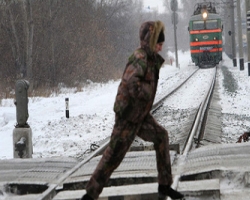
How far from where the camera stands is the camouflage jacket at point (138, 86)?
5.33m

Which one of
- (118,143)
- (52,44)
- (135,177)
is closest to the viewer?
(118,143)

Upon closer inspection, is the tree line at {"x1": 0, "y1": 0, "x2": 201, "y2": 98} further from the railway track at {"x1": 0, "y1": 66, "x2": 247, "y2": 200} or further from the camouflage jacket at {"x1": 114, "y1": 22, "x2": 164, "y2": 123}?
the camouflage jacket at {"x1": 114, "y1": 22, "x2": 164, "y2": 123}

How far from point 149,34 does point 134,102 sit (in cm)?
65

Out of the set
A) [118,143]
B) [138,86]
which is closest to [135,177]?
[118,143]

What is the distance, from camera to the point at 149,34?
546 cm

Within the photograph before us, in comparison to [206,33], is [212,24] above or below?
above

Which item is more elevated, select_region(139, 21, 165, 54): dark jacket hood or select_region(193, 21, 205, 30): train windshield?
select_region(193, 21, 205, 30): train windshield

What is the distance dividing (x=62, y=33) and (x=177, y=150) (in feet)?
77.9

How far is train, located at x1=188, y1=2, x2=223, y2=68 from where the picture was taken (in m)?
39.1

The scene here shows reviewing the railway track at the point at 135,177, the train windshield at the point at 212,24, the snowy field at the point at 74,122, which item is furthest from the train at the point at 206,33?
the railway track at the point at 135,177

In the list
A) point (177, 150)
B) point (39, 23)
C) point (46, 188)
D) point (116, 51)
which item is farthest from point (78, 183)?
point (116, 51)

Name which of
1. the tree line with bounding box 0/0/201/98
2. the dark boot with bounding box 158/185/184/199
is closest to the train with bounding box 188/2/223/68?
the tree line with bounding box 0/0/201/98

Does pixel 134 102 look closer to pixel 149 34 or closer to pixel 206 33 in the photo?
pixel 149 34

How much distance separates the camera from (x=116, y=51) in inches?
1901
